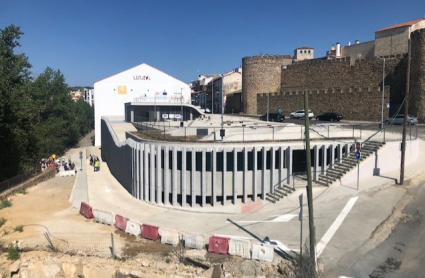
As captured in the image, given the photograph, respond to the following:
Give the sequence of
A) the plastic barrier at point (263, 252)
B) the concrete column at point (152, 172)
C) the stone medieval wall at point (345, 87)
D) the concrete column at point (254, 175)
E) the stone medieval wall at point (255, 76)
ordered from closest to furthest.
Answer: the plastic barrier at point (263, 252), the concrete column at point (254, 175), the concrete column at point (152, 172), the stone medieval wall at point (345, 87), the stone medieval wall at point (255, 76)

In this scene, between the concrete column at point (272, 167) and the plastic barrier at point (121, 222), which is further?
the concrete column at point (272, 167)

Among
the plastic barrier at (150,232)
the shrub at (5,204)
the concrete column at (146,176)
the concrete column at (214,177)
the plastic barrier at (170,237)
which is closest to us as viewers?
the plastic barrier at (170,237)

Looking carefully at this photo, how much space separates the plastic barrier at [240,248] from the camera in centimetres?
1173

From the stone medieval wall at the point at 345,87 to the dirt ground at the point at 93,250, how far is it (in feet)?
103

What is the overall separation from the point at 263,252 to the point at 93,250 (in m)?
6.44

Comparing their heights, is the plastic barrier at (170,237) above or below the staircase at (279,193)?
below

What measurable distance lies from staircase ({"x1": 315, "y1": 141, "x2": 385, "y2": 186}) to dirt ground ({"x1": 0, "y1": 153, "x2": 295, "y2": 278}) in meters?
8.96

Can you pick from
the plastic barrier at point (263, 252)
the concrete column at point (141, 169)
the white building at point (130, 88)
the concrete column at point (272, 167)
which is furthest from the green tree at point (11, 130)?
the white building at point (130, 88)

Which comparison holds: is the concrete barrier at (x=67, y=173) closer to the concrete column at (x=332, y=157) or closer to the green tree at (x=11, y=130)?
the green tree at (x=11, y=130)

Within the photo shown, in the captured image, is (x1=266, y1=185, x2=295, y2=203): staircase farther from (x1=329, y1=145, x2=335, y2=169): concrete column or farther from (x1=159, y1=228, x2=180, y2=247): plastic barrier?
(x1=159, y1=228, x2=180, y2=247): plastic barrier

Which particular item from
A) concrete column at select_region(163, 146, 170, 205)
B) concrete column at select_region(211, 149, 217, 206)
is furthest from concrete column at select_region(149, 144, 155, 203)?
concrete column at select_region(211, 149, 217, 206)

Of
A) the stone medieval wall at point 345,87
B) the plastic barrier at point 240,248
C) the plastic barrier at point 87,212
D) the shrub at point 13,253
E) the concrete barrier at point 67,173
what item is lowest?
the shrub at point 13,253

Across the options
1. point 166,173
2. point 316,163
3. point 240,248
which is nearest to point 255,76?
point 316,163

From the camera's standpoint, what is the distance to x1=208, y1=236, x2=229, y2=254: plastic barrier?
12055 millimetres
